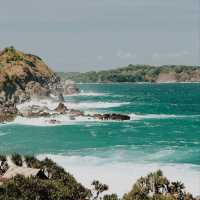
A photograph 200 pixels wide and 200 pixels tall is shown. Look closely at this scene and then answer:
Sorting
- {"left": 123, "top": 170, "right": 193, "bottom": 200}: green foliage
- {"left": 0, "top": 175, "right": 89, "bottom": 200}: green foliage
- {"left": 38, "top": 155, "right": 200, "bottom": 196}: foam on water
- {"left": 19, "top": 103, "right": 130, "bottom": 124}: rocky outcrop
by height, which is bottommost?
{"left": 38, "top": 155, "right": 200, "bottom": 196}: foam on water

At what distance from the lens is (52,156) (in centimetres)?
9081

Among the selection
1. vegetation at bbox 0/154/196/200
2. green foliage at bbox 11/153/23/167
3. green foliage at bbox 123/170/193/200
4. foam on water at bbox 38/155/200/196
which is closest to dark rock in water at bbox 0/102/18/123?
foam on water at bbox 38/155/200/196

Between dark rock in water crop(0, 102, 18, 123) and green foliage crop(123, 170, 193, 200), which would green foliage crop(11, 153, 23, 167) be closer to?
green foliage crop(123, 170, 193, 200)

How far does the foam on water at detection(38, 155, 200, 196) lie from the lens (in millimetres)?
70812

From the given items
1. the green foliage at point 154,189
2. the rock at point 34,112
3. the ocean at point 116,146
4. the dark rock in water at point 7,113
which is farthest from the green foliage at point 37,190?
the rock at point 34,112

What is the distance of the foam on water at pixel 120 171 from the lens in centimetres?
7081

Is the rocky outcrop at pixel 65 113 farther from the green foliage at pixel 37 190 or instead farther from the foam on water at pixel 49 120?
the green foliage at pixel 37 190

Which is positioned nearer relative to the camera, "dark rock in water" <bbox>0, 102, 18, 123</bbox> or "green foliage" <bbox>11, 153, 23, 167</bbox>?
"green foliage" <bbox>11, 153, 23, 167</bbox>

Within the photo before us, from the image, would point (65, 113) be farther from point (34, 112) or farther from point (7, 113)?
point (7, 113)

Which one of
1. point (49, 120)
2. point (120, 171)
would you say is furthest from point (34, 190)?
point (49, 120)

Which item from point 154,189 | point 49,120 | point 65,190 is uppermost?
point 49,120

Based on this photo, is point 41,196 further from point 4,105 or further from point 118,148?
point 4,105

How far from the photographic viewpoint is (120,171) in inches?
3093

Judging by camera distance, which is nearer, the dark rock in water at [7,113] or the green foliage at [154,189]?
the green foliage at [154,189]
